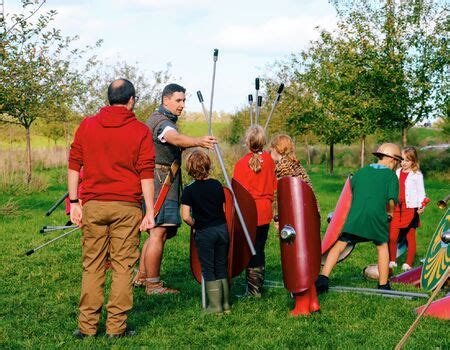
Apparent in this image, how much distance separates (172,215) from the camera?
685 cm

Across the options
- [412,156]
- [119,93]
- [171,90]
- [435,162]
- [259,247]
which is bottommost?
[435,162]

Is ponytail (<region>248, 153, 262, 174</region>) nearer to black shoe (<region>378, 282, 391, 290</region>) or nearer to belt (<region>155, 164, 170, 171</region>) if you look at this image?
belt (<region>155, 164, 170, 171</region>)

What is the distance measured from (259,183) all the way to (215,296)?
125 centimetres

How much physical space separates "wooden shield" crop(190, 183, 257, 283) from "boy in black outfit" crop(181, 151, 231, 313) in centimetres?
14

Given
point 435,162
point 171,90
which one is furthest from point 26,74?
point 435,162

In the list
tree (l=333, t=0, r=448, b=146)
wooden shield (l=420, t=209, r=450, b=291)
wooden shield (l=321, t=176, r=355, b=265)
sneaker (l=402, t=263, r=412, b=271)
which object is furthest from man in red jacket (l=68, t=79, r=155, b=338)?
tree (l=333, t=0, r=448, b=146)

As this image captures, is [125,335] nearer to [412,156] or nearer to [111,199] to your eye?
[111,199]

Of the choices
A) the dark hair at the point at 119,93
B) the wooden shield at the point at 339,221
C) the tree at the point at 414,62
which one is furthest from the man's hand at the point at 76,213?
the tree at the point at 414,62

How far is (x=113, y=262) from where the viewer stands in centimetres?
517

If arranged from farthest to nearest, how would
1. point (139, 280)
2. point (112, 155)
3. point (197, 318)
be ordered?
point (139, 280) → point (197, 318) → point (112, 155)

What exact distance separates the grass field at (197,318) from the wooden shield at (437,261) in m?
0.40

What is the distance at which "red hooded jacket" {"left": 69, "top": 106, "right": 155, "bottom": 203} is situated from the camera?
5078mm

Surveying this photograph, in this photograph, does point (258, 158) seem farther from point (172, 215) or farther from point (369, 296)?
point (369, 296)

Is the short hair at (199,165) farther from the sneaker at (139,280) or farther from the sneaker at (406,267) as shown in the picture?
the sneaker at (406,267)
